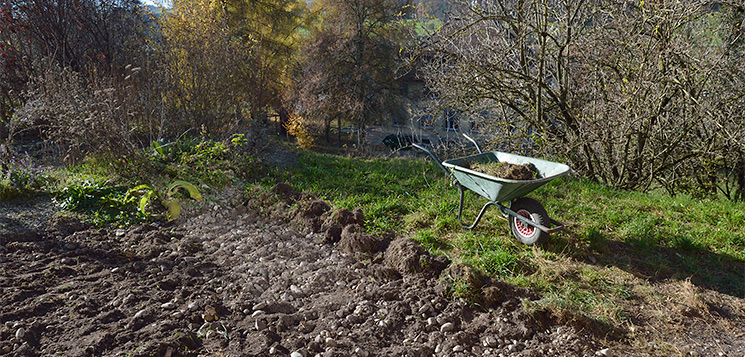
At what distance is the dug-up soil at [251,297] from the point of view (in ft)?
8.25

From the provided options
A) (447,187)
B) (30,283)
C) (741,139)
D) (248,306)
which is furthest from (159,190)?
(741,139)

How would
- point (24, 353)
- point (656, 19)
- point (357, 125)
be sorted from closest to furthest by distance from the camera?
point (24, 353), point (656, 19), point (357, 125)

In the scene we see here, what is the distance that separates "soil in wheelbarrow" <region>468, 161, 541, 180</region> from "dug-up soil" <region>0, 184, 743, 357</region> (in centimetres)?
102

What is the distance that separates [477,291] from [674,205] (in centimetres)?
336

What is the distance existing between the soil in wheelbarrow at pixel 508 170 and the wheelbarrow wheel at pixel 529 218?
0.21 meters

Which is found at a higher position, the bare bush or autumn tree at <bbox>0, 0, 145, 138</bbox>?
autumn tree at <bbox>0, 0, 145, 138</bbox>

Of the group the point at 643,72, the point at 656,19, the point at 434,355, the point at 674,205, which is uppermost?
the point at 656,19

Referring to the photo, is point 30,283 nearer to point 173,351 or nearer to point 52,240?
point 52,240

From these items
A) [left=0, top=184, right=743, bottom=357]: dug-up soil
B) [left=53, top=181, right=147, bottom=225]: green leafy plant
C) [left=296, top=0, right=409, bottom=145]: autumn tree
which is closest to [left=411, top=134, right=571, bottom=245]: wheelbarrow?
[left=0, top=184, right=743, bottom=357]: dug-up soil

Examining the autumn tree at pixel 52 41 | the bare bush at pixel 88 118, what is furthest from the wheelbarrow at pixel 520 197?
the autumn tree at pixel 52 41

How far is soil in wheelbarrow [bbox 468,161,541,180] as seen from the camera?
3705 mm

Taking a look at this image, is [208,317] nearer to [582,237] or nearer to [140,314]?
[140,314]

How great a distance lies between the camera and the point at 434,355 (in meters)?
2.48

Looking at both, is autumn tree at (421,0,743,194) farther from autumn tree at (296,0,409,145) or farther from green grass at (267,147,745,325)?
autumn tree at (296,0,409,145)
